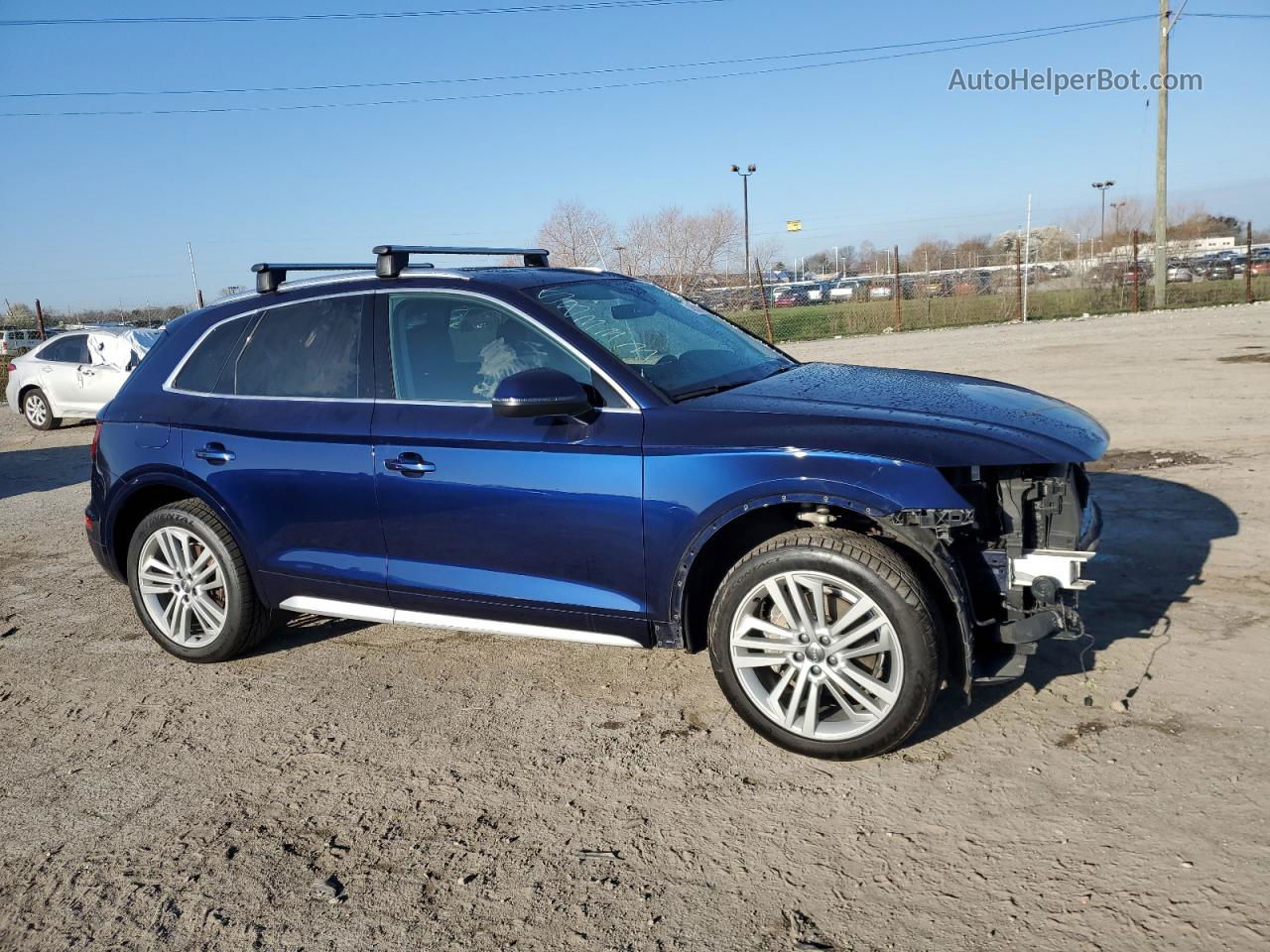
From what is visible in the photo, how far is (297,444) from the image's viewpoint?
4.59 m

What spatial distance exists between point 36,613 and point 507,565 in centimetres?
362

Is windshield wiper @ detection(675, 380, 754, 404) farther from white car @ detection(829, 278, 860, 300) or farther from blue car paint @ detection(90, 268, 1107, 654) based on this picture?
white car @ detection(829, 278, 860, 300)

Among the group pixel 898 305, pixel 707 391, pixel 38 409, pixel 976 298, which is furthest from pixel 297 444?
A: pixel 976 298

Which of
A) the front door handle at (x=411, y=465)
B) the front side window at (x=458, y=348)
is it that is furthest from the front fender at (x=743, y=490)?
the front door handle at (x=411, y=465)

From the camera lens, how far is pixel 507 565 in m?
4.14

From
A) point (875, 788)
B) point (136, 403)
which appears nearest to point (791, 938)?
point (875, 788)

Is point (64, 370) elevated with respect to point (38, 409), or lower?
elevated

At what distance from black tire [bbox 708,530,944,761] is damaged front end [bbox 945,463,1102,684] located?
0.66ft

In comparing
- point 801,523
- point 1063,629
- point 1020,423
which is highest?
point 1020,423

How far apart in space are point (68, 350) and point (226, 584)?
12750mm

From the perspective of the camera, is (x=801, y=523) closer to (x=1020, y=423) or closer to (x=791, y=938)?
(x=1020, y=423)

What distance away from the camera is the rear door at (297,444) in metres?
4.46

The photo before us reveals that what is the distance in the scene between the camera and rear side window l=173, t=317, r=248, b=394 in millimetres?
4984

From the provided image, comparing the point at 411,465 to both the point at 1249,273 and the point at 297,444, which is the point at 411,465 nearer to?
the point at 297,444
